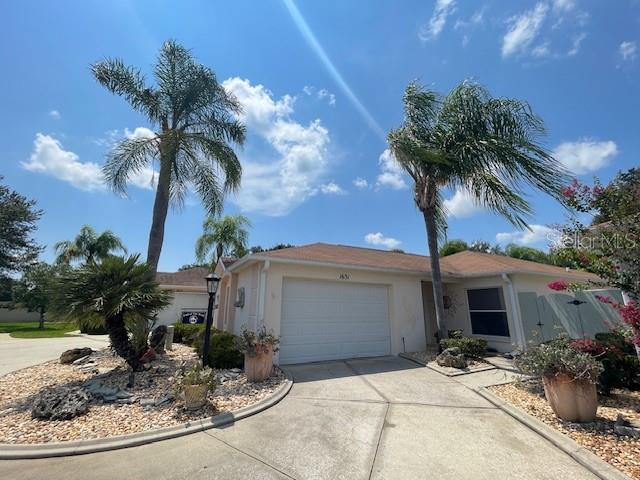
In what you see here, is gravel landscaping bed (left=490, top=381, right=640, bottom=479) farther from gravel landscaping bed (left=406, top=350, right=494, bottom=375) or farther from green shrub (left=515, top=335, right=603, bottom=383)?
gravel landscaping bed (left=406, top=350, right=494, bottom=375)

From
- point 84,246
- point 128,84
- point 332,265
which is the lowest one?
point 332,265

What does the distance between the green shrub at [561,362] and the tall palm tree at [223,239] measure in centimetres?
2187

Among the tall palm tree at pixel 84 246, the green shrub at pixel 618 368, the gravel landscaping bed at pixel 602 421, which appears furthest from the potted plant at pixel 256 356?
the tall palm tree at pixel 84 246

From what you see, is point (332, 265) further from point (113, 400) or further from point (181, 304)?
point (181, 304)

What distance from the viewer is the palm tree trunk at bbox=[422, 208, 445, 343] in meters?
9.68

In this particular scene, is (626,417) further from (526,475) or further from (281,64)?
(281,64)

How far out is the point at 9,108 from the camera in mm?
9078

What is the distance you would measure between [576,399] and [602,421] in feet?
1.81

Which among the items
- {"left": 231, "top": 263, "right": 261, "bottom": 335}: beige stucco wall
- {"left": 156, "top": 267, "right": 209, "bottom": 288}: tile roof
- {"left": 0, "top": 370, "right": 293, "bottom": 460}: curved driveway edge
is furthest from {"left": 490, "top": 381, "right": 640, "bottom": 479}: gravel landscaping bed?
{"left": 156, "top": 267, "right": 209, "bottom": 288}: tile roof

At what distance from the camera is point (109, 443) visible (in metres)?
3.91

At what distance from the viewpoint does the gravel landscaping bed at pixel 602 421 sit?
3.48 metres

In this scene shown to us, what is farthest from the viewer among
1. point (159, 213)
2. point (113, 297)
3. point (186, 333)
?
point (186, 333)

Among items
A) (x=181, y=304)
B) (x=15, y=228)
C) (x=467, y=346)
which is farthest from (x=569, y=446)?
(x=15, y=228)

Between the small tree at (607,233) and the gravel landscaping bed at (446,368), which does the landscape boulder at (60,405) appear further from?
the small tree at (607,233)
